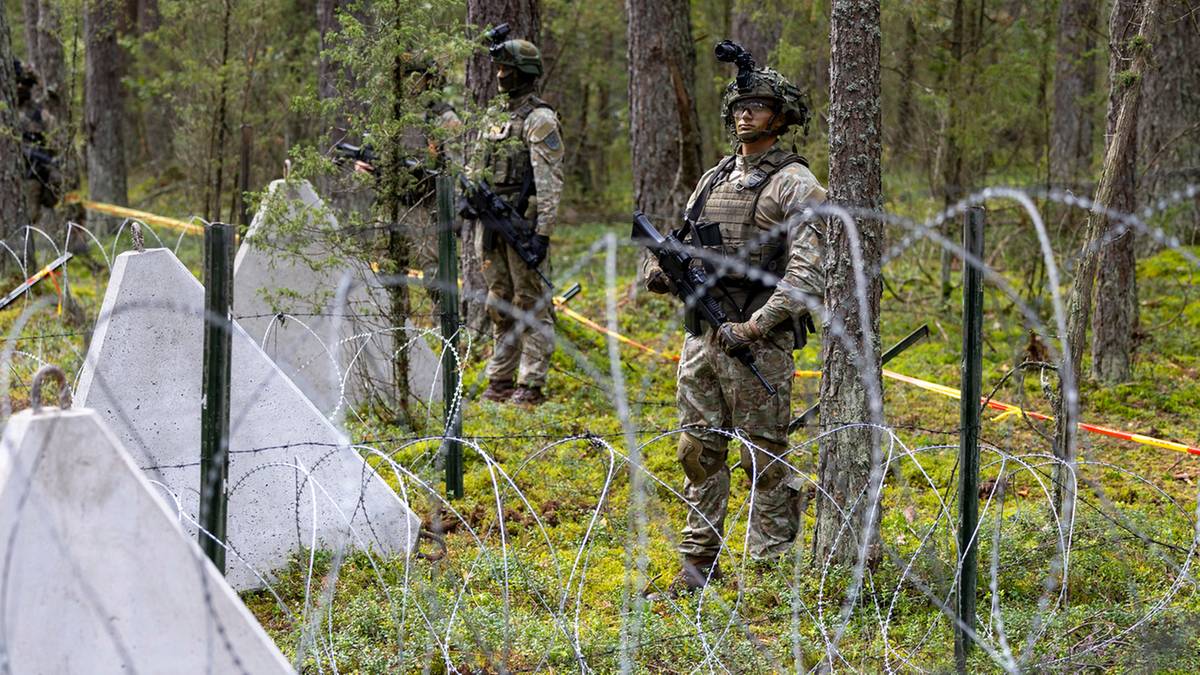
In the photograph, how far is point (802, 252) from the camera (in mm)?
4984

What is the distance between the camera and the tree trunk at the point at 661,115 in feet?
34.7

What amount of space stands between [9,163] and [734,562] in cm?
926

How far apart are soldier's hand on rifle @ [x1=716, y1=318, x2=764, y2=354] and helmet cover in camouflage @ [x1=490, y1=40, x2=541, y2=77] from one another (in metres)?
3.02

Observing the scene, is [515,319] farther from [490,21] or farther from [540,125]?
[490,21]

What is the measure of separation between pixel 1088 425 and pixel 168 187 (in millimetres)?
16080

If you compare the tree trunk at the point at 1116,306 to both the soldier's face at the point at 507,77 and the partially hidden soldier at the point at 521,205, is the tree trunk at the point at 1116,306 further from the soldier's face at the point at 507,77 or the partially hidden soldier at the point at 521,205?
the soldier's face at the point at 507,77

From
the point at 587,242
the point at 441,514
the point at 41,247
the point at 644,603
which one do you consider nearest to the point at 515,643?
the point at 644,603

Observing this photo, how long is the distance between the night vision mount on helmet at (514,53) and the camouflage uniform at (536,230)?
178 millimetres

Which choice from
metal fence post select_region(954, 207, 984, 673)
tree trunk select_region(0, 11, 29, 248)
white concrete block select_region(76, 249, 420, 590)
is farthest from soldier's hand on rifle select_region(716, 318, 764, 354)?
tree trunk select_region(0, 11, 29, 248)

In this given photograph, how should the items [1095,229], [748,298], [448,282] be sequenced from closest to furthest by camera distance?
[748,298] → [1095,229] → [448,282]

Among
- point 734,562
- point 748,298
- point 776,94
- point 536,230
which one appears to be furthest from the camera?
point 536,230

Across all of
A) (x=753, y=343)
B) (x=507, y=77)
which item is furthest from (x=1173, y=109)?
(x=753, y=343)

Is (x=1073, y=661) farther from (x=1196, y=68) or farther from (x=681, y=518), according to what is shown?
(x=1196, y=68)

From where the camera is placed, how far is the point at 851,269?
15.7ft
